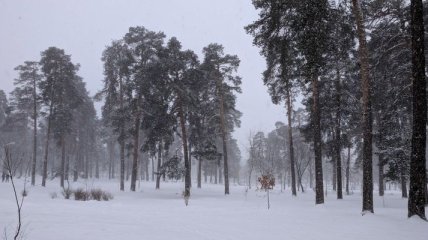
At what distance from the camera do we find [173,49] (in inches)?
959

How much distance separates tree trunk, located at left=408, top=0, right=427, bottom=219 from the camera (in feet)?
31.9

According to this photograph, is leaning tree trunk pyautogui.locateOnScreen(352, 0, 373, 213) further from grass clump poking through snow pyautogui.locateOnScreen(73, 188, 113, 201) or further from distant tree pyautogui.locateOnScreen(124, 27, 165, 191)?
distant tree pyautogui.locateOnScreen(124, 27, 165, 191)

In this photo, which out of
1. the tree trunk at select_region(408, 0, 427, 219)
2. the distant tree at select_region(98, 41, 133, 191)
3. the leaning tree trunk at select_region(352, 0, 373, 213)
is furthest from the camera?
the distant tree at select_region(98, 41, 133, 191)

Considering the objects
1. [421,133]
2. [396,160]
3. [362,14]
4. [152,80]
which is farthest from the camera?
[152,80]

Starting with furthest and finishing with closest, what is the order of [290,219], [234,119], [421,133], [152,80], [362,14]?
1. [234,119]
2. [152,80]
3. [362,14]
4. [290,219]
5. [421,133]

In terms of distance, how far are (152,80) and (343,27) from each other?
14.4 metres

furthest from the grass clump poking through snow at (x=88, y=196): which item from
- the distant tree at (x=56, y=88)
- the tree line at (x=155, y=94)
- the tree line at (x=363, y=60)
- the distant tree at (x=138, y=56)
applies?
the distant tree at (x=56, y=88)

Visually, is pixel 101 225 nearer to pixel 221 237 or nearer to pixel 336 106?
pixel 221 237

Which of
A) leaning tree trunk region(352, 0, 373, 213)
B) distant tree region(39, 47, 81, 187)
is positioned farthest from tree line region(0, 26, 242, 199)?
leaning tree trunk region(352, 0, 373, 213)

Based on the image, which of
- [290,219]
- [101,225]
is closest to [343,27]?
[290,219]

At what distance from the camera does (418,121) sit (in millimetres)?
9789

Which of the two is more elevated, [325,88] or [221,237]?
[325,88]

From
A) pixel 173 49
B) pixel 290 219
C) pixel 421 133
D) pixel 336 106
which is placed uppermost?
pixel 173 49

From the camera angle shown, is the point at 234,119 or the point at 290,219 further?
the point at 234,119
